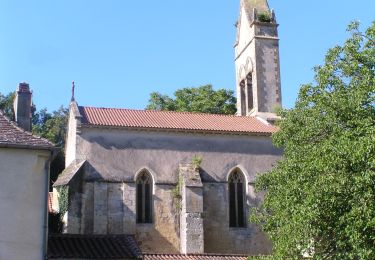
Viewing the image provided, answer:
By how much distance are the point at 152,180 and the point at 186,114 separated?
4.35 metres

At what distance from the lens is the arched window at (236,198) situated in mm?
27750

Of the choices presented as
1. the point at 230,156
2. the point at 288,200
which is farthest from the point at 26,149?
the point at 230,156

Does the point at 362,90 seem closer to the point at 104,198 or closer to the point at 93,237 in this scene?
the point at 93,237

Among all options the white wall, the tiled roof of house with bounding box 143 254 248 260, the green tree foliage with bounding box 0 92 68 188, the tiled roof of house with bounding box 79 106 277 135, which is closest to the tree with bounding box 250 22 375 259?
the tiled roof of house with bounding box 143 254 248 260

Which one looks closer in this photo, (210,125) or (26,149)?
(26,149)

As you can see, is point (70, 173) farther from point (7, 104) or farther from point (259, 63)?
point (7, 104)

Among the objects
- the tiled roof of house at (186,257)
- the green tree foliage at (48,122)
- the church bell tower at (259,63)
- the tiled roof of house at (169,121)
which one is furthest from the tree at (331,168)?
the green tree foliage at (48,122)

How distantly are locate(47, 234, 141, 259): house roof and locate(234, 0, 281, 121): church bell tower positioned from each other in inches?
587

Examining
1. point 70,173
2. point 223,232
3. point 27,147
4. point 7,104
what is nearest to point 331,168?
point 27,147

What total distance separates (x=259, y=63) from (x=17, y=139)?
1811 cm

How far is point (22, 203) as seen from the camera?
17.1 metres

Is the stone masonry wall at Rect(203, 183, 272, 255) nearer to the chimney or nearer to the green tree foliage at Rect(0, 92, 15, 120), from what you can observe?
the chimney

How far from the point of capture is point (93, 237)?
18.7 m

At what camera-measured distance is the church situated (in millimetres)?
25797
